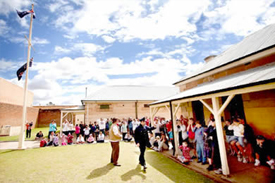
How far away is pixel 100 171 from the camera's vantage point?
16.6ft

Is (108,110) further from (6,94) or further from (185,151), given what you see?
(6,94)

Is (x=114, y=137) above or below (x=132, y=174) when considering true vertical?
above

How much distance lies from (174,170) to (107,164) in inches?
109

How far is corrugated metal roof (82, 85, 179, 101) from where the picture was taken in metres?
17.9

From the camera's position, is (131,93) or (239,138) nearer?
(239,138)

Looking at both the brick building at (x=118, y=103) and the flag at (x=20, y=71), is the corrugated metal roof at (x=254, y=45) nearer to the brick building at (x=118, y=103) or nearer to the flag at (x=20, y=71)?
the brick building at (x=118, y=103)

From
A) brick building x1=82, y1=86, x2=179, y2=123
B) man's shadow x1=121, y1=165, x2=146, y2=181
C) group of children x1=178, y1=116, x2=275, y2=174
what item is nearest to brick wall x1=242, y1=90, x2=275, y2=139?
group of children x1=178, y1=116, x2=275, y2=174

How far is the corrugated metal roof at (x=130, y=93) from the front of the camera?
17.9 metres

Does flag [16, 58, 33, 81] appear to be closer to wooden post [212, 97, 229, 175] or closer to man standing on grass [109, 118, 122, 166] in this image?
man standing on grass [109, 118, 122, 166]

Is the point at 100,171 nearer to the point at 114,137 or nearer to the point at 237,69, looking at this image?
the point at 114,137

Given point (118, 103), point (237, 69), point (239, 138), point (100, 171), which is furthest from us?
point (118, 103)

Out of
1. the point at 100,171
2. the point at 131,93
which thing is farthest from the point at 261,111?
the point at 131,93

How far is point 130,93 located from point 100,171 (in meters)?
15.5

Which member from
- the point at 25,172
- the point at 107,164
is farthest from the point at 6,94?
the point at 107,164
